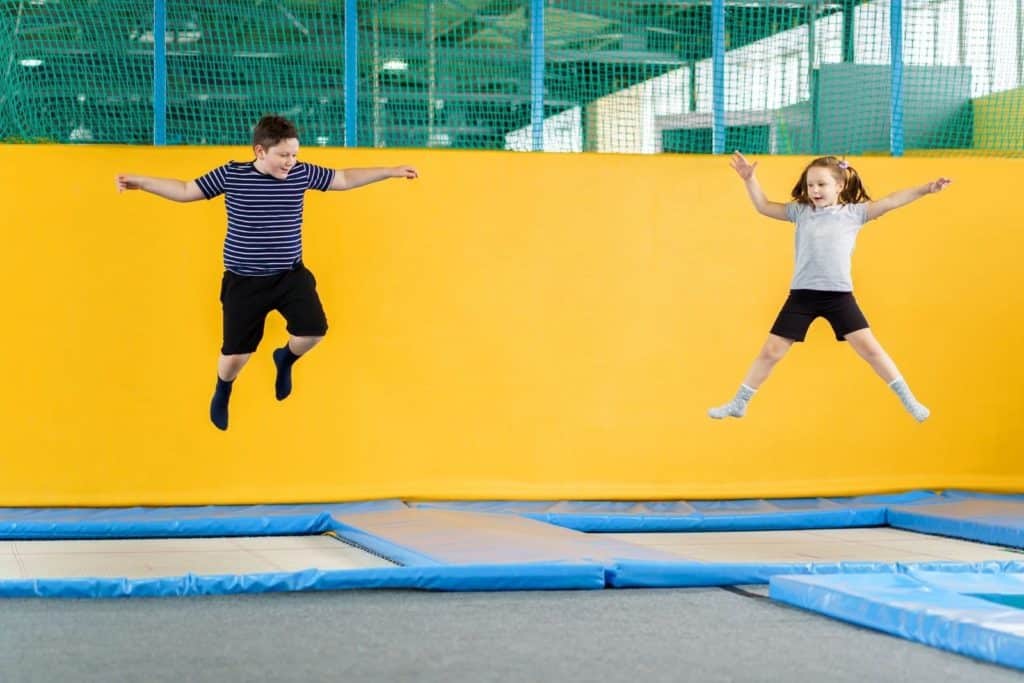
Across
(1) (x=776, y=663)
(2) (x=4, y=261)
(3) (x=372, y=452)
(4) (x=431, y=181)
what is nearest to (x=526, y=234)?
(4) (x=431, y=181)

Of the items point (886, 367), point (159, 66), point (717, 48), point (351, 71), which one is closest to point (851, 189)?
point (886, 367)

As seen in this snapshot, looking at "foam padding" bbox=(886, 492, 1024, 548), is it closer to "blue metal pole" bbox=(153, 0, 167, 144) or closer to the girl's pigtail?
→ the girl's pigtail

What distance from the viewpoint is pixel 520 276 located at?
25.0ft

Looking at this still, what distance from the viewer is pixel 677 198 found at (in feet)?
25.6

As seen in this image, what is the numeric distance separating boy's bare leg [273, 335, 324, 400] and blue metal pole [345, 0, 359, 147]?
124 centimetres

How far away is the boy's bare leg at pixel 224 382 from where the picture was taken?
660 cm

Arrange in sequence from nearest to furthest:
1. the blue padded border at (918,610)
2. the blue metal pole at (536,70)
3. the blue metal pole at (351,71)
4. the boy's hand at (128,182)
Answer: the blue padded border at (918,610)
the boy's hand at (128,182)
the blue metal pole at (351,71)
the blue metal pole at (536,70)

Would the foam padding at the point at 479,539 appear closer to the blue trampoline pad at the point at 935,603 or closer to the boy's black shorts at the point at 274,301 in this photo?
A: the blue trampoline pad at the point at 935,603

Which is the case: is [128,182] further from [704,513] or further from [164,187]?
[704,513]

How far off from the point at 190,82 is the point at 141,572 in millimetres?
2757

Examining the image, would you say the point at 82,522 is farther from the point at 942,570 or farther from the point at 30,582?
the point at 942,570

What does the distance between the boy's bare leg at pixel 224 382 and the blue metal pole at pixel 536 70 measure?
2006 mm

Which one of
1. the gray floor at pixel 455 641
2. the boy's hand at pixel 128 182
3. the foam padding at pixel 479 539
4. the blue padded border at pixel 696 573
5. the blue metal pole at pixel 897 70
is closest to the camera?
the gray floor at pixel 455 641

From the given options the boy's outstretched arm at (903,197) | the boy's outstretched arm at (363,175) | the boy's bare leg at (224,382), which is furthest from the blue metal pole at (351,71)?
the boy's outstretched arm at (903,197)
